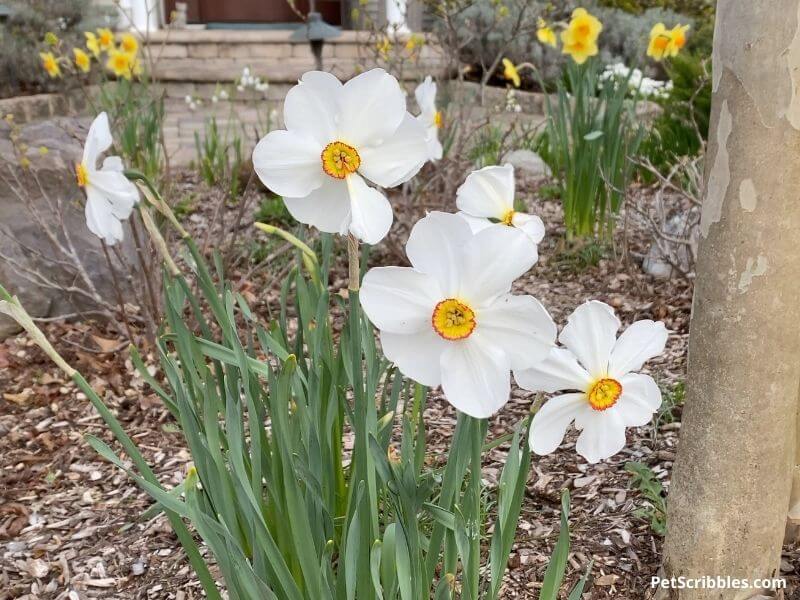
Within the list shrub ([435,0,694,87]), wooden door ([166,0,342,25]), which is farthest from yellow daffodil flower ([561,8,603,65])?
wooden door ([166,0,342,25])

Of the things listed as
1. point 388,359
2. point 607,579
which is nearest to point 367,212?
point 388,359

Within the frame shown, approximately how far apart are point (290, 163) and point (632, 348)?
0.51 m

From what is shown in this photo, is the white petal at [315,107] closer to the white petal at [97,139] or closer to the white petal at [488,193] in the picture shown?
the white petal at [488,193]

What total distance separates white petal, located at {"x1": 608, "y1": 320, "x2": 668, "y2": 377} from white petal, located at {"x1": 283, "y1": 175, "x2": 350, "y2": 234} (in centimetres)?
40

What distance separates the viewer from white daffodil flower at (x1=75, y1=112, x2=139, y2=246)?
1.39m

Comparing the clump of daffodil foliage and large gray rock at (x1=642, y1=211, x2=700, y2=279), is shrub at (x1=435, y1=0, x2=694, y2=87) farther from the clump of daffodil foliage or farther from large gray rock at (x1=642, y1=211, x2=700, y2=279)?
the clump of daffodil foliage

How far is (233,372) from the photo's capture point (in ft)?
4.36

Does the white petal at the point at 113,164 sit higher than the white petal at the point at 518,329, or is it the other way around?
the white petal at the point at 113,164

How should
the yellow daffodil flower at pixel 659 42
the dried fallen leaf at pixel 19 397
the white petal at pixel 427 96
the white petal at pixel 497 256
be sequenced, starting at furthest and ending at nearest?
1. the yellow daffodil flower at pixel 659 42
2. the dried fallen leaf at pixel 19 397
3. the white petal at pixel 427 96
4. the white petal at pixel 497 256

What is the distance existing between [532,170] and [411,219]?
2045 millimetres

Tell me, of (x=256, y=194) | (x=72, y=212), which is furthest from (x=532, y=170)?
(x=72, y=212)

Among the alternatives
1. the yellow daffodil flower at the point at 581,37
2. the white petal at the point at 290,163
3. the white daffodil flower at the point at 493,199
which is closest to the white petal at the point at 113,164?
the white petal at the point at 290,163

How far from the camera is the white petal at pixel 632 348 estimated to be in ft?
3.43

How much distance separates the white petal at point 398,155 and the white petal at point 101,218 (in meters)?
0.61
